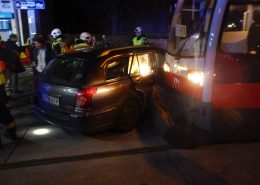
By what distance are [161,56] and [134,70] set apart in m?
1.01

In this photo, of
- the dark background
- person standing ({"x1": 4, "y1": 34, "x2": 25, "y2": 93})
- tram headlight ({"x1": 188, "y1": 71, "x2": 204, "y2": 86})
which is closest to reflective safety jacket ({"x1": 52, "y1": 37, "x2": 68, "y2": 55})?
person standing ({"x1": 4, "y1": 34, "x2": 25, "y2": 93})

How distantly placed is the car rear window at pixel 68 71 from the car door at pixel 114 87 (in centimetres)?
33

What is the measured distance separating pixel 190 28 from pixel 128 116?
75.2 inches

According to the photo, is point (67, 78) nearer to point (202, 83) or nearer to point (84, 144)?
point (84, 144)

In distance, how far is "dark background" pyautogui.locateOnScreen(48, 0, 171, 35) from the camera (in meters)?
28.2

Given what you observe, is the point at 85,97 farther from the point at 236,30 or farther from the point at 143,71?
the point at 236,30

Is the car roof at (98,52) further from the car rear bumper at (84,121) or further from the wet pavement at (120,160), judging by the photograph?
the wet pavement at (120,160)

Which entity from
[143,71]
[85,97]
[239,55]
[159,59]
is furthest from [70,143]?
[239,55]

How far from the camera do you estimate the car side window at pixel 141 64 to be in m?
5.98

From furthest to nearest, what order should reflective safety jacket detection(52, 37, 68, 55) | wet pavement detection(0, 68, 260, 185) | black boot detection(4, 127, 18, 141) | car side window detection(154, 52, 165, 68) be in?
reflective safety jacket detection(52, 37, 68, 55) → car side window detection(154, 52, 165, 68) → black boot detection(4, 127, 18, 141) → wet pavement detection(0, 68, 260, 185)

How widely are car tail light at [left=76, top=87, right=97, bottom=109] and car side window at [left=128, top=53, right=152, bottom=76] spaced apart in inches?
42.3

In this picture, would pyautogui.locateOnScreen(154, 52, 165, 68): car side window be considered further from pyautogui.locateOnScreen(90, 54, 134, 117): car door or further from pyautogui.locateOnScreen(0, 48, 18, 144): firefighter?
pyautogui.locateOnScreen(0, 48, 18, 144): firefighter

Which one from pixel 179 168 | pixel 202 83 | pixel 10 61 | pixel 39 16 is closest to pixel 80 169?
pixel 179 168

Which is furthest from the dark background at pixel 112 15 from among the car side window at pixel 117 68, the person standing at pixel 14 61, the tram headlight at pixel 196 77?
the tram headlight at pixel 196 77
